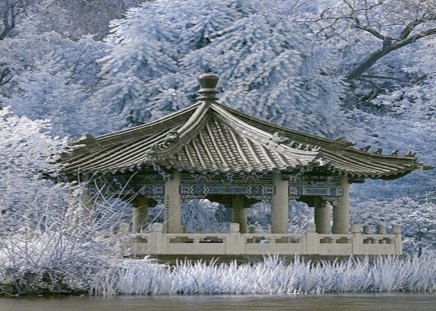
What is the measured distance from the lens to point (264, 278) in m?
23.1

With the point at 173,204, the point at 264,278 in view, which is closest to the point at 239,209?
the point at 173,204

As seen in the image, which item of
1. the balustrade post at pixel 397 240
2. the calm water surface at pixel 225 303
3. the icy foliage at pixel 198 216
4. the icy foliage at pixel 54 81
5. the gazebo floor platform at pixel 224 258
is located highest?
the icy foliage at pixel 54 81

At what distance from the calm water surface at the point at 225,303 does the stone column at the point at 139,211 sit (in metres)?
8.51

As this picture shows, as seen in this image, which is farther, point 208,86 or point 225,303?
point 208,86

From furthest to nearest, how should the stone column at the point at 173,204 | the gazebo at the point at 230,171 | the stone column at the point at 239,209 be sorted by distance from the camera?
the stone column at the point at 239,209 → the stone column at the point at 173,204 → the gazebo at the point at 230,171

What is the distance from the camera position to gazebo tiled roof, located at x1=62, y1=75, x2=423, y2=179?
2714 centimetres

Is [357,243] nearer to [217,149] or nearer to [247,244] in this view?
[247,244]

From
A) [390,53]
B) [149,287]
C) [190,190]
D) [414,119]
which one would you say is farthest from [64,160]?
[390,53]

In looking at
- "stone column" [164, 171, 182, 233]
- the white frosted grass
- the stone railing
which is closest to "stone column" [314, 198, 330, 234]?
the stone railing

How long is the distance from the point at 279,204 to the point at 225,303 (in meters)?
8.36

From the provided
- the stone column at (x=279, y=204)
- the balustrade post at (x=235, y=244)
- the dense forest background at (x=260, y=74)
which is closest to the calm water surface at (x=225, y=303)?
the balustrade post at (x=235, y=244)

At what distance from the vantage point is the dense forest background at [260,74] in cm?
3988

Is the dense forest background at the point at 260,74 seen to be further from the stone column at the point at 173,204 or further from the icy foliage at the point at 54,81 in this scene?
the stone column at the point at 173,204

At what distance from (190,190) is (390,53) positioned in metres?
20.6
